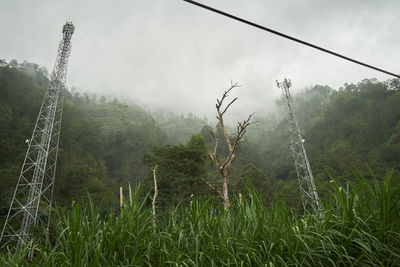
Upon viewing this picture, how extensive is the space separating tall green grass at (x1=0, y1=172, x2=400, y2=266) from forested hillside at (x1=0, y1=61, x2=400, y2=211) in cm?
922

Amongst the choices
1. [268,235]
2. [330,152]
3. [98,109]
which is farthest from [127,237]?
[98,109]

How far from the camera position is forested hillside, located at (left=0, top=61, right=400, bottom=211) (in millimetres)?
18703

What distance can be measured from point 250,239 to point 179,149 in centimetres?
1709

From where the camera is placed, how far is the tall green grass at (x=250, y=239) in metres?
1.47

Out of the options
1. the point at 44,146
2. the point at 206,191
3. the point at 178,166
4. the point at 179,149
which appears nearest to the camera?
the point at 44,146

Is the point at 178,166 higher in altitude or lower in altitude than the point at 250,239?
higher

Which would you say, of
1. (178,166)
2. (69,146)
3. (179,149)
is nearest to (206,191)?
(178,166)

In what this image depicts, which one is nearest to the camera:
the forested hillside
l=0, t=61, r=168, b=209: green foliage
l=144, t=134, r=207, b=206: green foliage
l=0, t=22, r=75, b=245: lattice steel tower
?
l=0, t=22, r=75, b=245: lattice steel tower

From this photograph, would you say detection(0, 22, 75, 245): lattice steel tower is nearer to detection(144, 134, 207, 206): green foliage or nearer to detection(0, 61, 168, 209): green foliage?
detection(0, 61, 168, 209): green foliage

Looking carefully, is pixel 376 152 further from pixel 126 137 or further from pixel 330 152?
pixel 126 137

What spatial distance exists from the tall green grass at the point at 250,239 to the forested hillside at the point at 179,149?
9217mm

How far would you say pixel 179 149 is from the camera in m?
18.7

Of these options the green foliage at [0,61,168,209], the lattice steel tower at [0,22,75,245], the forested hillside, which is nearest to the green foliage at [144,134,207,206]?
the forested hillside

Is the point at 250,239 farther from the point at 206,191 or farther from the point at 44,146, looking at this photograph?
the point at 206,191
